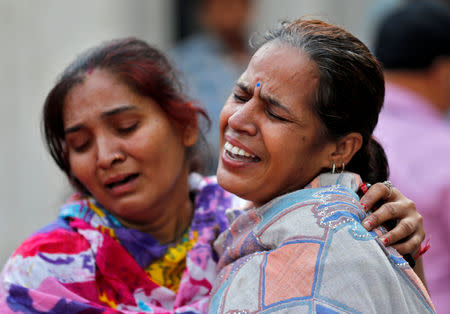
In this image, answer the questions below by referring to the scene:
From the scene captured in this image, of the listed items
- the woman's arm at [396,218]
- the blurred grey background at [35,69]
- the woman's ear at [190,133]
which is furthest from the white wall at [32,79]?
the woman's arm at [396,218]

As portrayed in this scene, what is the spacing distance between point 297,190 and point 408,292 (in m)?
0.48

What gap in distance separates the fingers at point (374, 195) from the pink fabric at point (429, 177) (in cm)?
143

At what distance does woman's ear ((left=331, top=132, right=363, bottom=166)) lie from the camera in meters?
2.16

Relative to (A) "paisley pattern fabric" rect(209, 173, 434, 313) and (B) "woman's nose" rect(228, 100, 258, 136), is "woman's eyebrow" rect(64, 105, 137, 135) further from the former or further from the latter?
(A) "paisley pattern fabric" rect(209, 173, 434, 313)

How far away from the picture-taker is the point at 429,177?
140 inches

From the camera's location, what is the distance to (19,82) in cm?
613

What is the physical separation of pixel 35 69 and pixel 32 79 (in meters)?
0.10

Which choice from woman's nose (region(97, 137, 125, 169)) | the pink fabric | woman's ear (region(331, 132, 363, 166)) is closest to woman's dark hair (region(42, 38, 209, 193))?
woman's nose (region(97, 137, 125, 169))

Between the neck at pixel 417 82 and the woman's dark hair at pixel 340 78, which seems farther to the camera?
the neck at pixel 417 82

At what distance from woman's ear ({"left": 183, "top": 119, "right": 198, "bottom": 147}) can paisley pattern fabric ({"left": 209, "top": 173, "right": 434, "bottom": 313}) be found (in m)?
0.73

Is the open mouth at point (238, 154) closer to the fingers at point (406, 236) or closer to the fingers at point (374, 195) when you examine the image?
the fingers at point (374, 195)

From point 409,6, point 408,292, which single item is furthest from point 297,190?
point 409,6

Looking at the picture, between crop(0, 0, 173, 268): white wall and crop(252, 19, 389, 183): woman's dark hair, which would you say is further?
crop(0, 0, 173, 268): white wall

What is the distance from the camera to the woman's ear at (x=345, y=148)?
2.16 m
